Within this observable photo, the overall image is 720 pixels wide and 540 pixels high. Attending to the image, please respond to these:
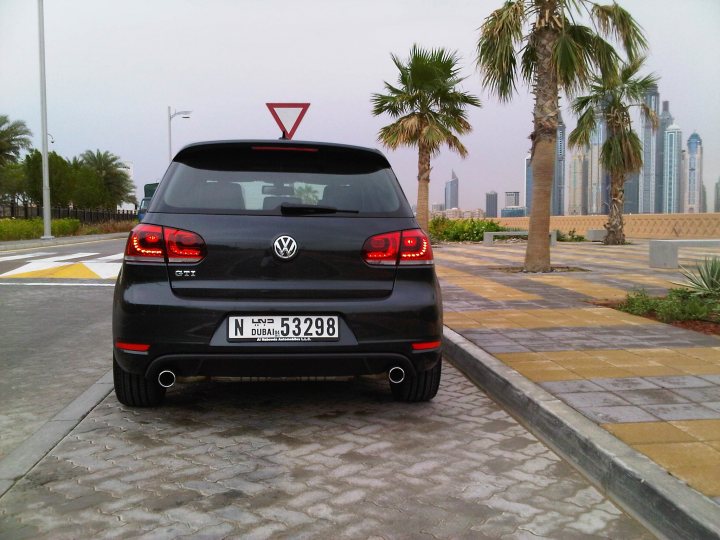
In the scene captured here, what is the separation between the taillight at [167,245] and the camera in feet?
11.8

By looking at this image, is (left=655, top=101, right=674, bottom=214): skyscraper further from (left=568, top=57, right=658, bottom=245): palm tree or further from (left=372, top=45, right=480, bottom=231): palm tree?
(left=372, top=45, right=480, bottom=231): palm tree

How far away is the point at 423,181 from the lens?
921 inches

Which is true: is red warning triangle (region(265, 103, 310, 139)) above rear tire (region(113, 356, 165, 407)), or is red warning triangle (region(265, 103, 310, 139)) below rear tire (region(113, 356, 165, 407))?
above

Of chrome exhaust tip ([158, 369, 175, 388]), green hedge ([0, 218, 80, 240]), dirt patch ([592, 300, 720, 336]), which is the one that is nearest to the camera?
chrome exhaust tip ([158, 369, 175, 388])

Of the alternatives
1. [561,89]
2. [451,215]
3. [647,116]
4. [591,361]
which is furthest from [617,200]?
[591,361]

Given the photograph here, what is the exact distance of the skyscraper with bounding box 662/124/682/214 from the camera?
7297 cm

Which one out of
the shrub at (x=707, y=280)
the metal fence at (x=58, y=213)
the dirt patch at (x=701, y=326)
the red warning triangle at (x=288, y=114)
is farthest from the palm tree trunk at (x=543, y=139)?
the metal fence at (x=58, y=213)

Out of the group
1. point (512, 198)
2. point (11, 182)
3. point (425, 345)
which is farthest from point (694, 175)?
point (425, 345)

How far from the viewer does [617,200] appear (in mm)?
25578

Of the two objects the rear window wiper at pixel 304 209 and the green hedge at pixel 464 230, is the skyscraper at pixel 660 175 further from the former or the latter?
the rear window wiper at pixel 304 209

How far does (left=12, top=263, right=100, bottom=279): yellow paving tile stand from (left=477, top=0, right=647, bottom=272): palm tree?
8374 millimetres

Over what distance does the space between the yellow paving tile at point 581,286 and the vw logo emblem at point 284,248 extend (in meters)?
6.47

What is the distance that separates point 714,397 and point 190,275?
3210mm

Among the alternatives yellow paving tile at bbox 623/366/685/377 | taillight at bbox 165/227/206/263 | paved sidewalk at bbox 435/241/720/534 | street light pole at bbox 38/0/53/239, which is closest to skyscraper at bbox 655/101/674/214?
street light pole at bbox 38/0/53/239
